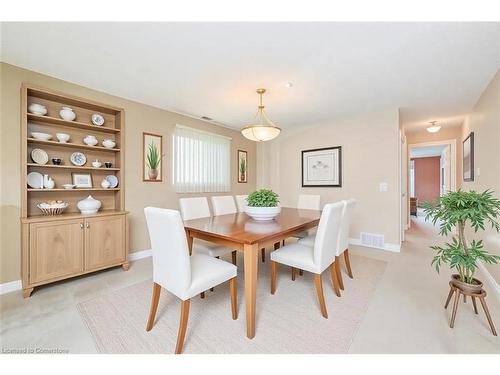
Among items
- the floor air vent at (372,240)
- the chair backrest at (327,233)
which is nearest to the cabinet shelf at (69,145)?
the chair backrest at (327,233)

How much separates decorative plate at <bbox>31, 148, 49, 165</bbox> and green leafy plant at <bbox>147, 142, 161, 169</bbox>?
1.13 meters

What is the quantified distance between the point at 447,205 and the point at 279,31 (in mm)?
1859

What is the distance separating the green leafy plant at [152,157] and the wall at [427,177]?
9663 mm

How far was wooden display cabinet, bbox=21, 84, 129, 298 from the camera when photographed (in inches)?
84.0

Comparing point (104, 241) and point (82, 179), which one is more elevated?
point (82, 179)

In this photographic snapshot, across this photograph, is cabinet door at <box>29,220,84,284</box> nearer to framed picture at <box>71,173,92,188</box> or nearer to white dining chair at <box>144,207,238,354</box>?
framed picture at <box>71,173,92,188</box>

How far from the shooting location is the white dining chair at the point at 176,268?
135cm

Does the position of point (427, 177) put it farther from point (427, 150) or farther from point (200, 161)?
point (200, 161)

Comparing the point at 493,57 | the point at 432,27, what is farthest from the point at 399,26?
the point at 493,57

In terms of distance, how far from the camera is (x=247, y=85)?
2.60 metres

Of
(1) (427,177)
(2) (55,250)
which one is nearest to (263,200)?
(2) (55,250)

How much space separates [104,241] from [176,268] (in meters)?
1.67

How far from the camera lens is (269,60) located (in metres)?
2.06
